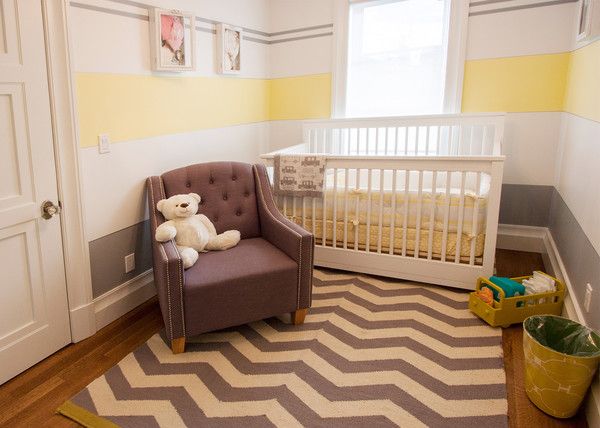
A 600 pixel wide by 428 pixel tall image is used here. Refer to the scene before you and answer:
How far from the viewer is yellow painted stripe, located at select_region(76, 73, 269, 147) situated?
219 centimetres

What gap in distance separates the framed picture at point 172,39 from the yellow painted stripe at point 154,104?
104 millimetres

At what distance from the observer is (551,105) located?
323 cm

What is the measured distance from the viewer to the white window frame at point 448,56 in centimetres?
335

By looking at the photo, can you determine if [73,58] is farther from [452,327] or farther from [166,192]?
[452,327]

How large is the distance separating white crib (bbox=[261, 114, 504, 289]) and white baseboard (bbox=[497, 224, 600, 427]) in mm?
457

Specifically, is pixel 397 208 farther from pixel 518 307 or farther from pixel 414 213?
pixel 518 307

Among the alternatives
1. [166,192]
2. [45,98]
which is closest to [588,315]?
[166,192]

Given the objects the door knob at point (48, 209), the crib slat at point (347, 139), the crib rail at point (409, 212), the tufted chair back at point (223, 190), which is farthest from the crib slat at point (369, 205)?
the door knob at point (48, 209)

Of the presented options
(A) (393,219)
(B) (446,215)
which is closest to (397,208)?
(A) (393,219)

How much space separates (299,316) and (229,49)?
2107mm

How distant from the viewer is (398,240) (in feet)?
9.32

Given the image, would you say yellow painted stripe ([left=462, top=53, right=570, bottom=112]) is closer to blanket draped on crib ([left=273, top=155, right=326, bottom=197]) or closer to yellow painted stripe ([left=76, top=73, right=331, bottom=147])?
yellow painted stripe ([left=76, top=73, right=331, bottom=147])

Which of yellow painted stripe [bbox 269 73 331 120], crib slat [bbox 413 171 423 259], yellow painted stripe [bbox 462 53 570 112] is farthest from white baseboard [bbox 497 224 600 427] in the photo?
yellow painted stripe [bbox 269 73 331 120]

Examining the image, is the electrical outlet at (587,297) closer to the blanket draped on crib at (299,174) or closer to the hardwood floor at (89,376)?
the hardwood floor at (89,376)
